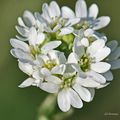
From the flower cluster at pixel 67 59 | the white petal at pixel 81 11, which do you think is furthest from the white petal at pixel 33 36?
the white petal at pixel 81 11

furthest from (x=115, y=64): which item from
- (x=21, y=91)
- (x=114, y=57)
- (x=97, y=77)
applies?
(x=21, y=91)

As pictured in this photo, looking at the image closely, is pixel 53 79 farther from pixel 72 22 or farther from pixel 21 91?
pixel 21 91

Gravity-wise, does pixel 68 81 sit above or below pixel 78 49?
below

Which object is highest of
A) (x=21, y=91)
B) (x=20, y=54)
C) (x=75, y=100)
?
(x=20, y=54)

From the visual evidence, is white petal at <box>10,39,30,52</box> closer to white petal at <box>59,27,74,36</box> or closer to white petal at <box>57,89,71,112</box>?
white petal at <box>59,27,74,36</box>

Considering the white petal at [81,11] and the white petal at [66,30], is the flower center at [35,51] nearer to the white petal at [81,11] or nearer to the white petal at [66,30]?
the white petal at [66,30]

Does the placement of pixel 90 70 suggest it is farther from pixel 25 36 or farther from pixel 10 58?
pixel 10 58
